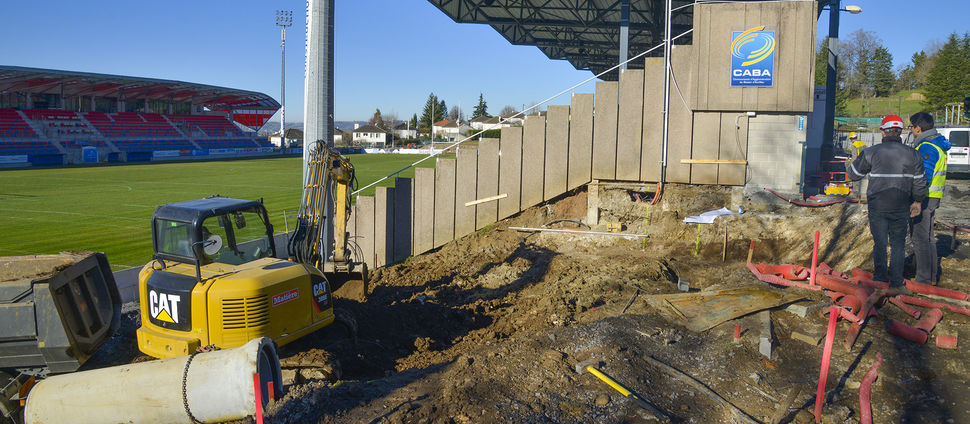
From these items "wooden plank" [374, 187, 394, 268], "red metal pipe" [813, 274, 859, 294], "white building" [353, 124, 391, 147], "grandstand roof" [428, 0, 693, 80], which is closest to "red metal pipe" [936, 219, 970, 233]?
"red metal pipe" [813, 274, 859, 294]

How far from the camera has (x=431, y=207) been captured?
49.7ft

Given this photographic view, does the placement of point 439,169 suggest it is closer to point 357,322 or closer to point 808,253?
point 357,322

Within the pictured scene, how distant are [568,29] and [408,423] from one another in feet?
85.0

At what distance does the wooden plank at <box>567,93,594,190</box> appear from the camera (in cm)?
1419

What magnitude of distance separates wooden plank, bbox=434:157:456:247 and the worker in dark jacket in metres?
8.57

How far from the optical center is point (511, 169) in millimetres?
14672

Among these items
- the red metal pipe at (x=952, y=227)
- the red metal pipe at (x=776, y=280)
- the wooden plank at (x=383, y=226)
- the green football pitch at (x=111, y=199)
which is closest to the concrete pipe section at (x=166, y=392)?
the red metal pipe at (x=776, y=280)

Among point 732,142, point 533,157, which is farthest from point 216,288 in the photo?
point 732,142

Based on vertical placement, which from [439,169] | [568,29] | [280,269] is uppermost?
[568,29]

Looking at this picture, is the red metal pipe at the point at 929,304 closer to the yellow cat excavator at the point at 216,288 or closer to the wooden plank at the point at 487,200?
the yellow cat excavator at the point at 216,288

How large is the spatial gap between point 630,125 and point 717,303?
6.18 metres

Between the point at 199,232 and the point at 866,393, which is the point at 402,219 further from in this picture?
the point at 866,393

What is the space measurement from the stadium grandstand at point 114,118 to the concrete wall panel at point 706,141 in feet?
166

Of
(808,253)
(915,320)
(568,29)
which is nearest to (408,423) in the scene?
(915,320)
